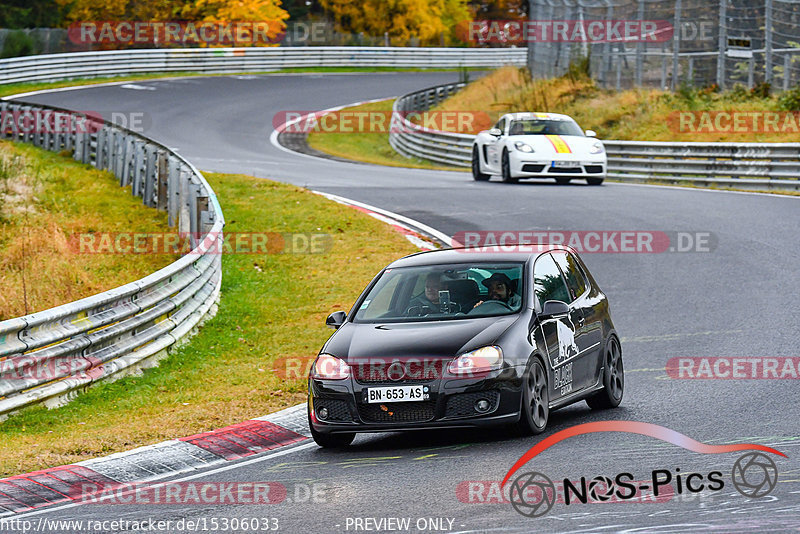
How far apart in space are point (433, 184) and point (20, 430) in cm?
1717

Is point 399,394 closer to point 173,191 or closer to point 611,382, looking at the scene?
point 611,382

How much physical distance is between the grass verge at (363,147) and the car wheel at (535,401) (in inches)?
981

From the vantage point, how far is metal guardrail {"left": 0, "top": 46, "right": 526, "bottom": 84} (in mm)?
49562

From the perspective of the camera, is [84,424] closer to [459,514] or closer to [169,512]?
[169,512]

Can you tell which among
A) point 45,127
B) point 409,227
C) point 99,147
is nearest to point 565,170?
point 409,227

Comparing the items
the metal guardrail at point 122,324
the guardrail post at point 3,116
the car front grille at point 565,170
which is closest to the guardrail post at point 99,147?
the guardrail post at point 3,116

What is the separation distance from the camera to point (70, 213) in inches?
847

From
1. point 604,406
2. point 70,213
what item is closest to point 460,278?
point 604,406

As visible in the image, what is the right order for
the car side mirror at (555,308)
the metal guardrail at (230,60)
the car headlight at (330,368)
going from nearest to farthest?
the car headlight at (330,368) < the car side mirror at (555,308) < the metal guardrail at (230,60)

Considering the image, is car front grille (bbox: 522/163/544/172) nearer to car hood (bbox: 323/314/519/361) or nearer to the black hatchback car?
the black hatchback car

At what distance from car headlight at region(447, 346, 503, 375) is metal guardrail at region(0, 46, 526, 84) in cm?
4207

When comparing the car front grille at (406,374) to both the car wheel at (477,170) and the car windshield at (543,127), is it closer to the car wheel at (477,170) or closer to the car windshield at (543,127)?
the car windshield at (543,127)

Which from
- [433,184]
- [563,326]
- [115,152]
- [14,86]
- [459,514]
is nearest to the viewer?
[459,514]

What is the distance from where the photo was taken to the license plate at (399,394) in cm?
874
